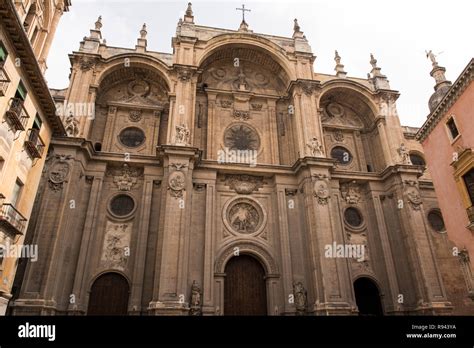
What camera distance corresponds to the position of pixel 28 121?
14703mm

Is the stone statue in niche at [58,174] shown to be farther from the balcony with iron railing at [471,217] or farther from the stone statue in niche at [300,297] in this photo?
the balcony with iron railing at [471,217]

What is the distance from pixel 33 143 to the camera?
1482 cm

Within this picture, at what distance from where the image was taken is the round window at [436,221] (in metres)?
24.1

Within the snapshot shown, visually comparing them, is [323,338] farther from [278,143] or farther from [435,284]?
[278,143]

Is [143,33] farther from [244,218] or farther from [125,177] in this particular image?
[244,218]

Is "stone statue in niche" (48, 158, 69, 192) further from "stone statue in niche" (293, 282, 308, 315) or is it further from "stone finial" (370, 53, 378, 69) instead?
"stone finial" (370, 53, 378, 69)

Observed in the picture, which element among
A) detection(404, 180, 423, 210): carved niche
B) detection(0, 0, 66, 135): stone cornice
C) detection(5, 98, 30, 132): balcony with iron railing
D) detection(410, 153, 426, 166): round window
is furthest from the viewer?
detection(410, 153, 426, 166): round window

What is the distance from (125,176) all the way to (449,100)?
18920 millimetres

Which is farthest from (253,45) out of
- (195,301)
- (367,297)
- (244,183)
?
(367,297)

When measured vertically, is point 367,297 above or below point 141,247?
below

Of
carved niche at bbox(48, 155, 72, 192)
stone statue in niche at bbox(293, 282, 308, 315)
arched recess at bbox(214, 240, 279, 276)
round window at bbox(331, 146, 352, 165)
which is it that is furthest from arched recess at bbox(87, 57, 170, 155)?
round window at bbox(331, 146, 352, 165)

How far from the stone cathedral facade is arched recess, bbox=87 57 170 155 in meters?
0.09

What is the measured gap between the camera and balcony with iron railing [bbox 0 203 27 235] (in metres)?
12.4

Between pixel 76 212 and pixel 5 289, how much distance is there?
563cm
